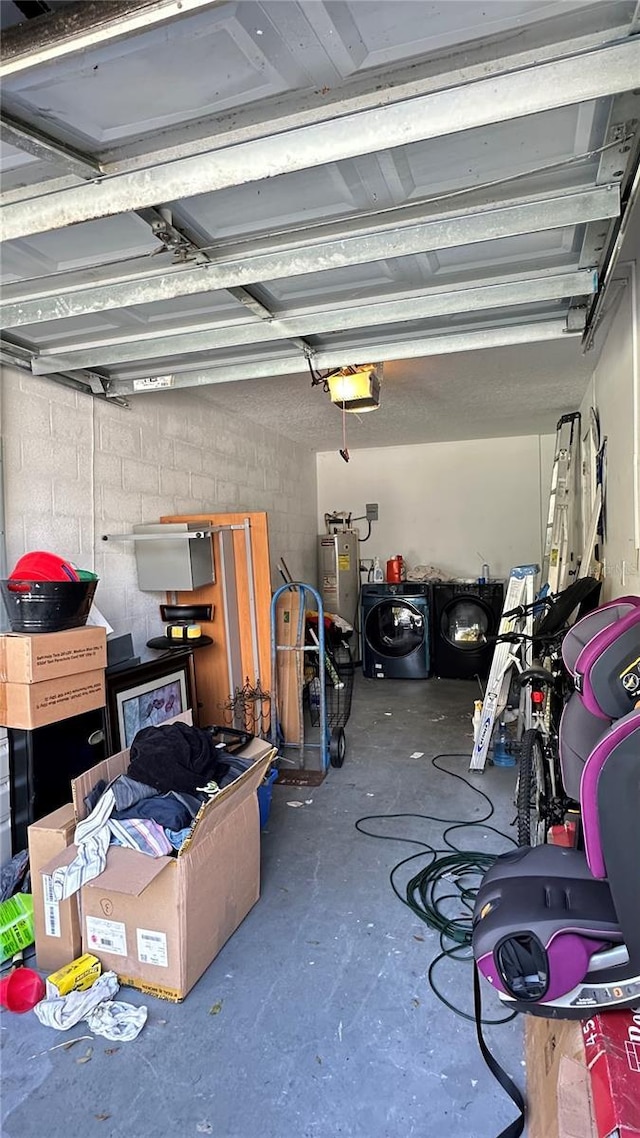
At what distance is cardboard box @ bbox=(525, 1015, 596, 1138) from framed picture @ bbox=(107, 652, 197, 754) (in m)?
1.93

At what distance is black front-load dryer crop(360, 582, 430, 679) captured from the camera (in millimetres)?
5977

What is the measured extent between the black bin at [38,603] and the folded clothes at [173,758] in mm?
555

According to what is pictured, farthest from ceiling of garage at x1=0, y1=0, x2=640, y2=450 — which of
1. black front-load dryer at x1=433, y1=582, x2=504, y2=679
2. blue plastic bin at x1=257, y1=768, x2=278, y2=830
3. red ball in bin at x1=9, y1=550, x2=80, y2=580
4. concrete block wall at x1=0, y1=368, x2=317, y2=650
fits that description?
black front-load dryer at x1=433, y1=582, x2=504, y2=679

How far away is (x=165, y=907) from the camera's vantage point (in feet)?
5.74

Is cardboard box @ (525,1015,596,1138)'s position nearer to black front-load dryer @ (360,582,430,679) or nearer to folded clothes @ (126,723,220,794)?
folded clothes @ (126,723,220,794)

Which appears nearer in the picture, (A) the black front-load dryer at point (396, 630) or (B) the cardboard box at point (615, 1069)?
(B) the cardboard box at point (615, 1069)

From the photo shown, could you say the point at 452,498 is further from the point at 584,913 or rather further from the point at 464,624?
the point at 584,913

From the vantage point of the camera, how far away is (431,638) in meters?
6.03

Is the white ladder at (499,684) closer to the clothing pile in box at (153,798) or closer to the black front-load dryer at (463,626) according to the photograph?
the clothing pile in box at (153,798)

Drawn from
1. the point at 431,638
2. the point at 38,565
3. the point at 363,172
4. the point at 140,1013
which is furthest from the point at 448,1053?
the point at 431,638

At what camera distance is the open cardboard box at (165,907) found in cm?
175

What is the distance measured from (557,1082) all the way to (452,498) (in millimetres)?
5846

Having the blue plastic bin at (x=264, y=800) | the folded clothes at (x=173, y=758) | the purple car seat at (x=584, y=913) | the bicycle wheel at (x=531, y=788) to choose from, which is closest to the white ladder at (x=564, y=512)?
the bicycle wheel at (x=531, y=788)

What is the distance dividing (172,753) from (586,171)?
7.27ft
